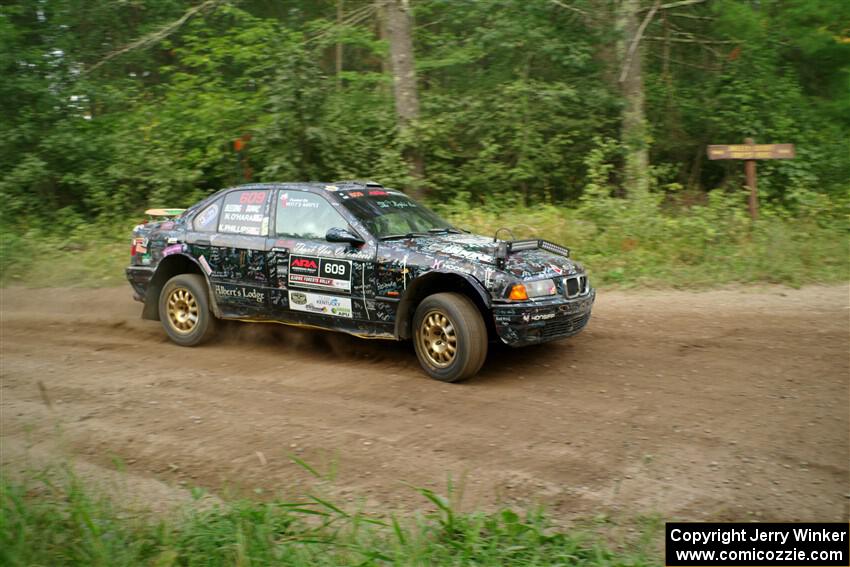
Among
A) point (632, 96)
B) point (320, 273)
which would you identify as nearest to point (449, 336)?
point (320, 273)

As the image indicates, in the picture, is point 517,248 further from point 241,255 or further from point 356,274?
point 241,255

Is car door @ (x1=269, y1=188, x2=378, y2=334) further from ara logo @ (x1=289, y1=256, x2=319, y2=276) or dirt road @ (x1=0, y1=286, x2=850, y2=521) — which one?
dirt road @ (x1=0, y1=286, x2=850, y2=521)

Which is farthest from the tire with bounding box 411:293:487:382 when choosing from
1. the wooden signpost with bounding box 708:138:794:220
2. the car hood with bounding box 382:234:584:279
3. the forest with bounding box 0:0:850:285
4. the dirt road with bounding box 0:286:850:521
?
the wooden signpost with bounding box 708:138:794:220

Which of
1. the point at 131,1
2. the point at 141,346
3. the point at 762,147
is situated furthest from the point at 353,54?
the point at 141,346

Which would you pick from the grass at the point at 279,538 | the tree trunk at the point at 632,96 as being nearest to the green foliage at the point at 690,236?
the tree trunk at the point at 632,96

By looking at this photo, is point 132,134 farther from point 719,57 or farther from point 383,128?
point 719,57

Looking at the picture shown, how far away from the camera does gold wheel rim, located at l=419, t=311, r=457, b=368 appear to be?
255 inches

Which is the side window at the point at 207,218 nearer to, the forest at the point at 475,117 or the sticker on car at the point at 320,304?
the sticker on car at the point at 320,304

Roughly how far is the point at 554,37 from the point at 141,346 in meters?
10.5

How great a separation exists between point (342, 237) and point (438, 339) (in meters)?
1.33

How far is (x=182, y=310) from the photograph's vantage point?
8.18 metres

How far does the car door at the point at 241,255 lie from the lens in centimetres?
762

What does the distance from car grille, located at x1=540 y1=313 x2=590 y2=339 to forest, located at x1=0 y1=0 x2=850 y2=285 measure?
17.2 feet

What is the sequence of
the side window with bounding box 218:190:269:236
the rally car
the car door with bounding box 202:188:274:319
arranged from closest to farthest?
the rally car → the car door with bounding box 202:188:274:319 → the side window with bounding box 218:190:269:236
